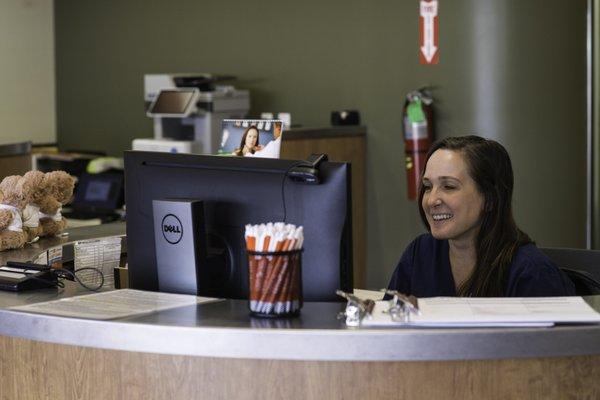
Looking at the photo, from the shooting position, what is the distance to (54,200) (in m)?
3.01

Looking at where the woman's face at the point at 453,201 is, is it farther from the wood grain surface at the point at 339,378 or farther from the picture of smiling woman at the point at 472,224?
the wood grain surface at the point at 339,378

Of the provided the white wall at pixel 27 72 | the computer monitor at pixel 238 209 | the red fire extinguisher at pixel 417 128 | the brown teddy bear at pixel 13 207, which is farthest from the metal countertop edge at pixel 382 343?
the white wall at pixel 27 72

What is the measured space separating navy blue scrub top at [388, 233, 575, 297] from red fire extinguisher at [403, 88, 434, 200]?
10.4ft

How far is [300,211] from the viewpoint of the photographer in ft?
6.92

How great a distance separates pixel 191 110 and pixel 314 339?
4364mm

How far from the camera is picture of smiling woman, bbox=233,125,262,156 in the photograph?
9.12ft

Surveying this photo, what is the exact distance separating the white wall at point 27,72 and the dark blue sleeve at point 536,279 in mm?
5743

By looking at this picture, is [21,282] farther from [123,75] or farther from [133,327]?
[123,75]

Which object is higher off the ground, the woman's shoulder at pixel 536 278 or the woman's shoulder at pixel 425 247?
the woman's shoulder at pixel 425 247

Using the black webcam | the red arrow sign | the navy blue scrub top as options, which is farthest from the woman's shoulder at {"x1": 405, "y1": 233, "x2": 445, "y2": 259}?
the red arrow sign

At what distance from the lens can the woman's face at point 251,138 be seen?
109 inches

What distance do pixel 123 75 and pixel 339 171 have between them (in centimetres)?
565

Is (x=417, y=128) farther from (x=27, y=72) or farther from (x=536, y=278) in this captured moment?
(x=536, y=278)

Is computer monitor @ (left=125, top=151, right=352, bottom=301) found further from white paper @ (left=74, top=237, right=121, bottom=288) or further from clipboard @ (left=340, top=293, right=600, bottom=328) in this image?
white paper @ (left=74, top=237, right=121, bottom=288)
